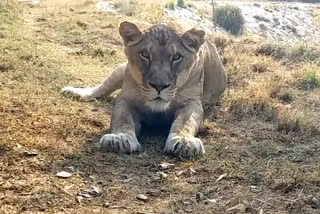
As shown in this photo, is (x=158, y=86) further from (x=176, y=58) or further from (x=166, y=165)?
(x=166, y=165)

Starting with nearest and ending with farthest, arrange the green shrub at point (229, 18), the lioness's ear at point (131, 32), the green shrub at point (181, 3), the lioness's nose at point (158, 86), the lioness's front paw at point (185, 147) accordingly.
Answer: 1. the lioness's front paw at point (185, 147)
2. the lioness's nose at point (158, 86)
3. the lioness's ear at point (131, 32)
4. the green shrub at point (229, 18)
5. the green shrub at point (181, 3)

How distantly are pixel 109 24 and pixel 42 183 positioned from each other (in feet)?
21.3

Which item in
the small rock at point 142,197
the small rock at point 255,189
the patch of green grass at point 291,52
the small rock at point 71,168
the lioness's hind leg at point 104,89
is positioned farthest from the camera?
the patch of green grass at point 291,52

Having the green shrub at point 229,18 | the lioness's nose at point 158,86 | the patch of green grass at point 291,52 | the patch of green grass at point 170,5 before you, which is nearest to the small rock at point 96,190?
the lioness's nose at point 158,86

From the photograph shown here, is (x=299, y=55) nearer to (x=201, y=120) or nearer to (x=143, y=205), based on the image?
(x=201, y=120)

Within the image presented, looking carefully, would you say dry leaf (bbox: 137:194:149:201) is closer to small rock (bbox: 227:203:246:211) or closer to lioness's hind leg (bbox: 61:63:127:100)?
small rock (bbox: 227:203:246:211)

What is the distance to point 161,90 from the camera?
4.26 m

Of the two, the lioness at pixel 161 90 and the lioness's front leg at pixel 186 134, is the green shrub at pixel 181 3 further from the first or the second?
the lioness's front leg at pixel 186 134

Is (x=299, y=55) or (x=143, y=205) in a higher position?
(x=143, y=205)

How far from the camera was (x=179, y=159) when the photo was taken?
13.3 ft

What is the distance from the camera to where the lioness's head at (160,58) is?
4.29m

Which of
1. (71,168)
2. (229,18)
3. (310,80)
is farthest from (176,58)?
(229,18)

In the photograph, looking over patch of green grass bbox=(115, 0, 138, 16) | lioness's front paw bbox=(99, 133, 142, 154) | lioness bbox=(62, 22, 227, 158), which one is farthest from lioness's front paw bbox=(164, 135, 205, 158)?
patch of green grass bbox=(115, 0, 138, 16)

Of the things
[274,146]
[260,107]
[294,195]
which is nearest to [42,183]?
[294,195]
